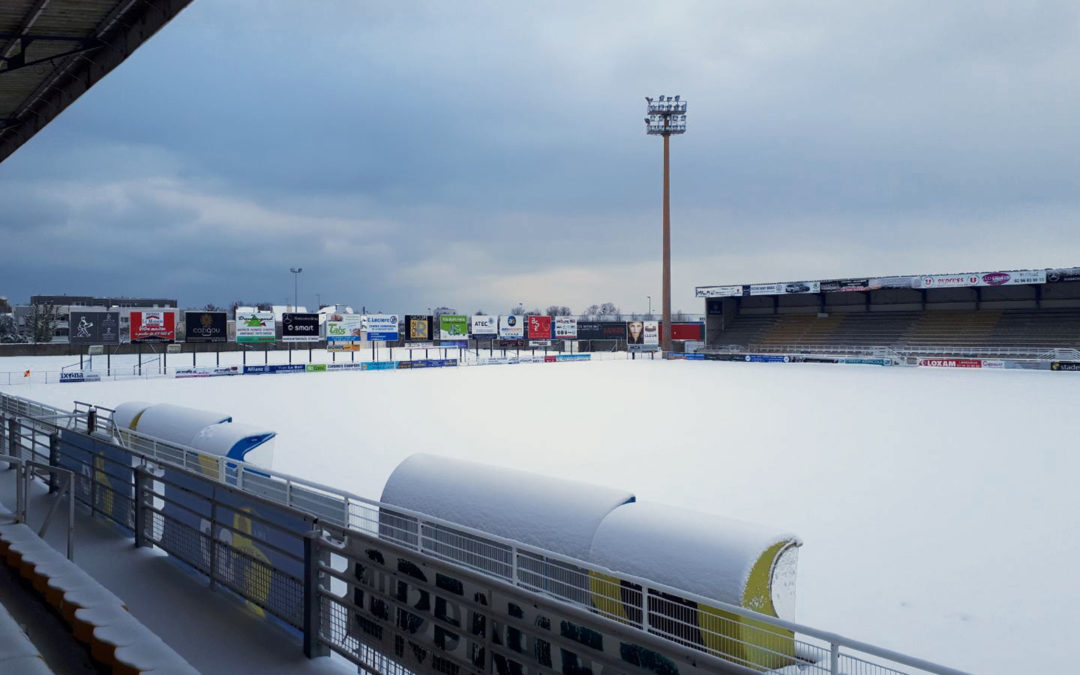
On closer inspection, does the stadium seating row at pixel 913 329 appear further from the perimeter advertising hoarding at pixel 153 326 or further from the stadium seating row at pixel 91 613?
the stadium seating row at pixel 91 613

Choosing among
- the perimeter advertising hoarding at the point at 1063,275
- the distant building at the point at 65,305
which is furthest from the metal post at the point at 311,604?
the distant building at the point at 65,305

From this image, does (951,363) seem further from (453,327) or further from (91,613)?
(91,613)

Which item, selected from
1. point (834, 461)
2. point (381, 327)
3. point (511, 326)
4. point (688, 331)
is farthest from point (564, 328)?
point (834, 461)

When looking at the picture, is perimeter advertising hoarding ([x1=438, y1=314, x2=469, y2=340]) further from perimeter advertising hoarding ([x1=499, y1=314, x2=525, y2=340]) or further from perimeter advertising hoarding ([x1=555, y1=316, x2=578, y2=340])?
perimeter advertising hoarding ([x1=555, y1=316, x2=578, y2=340])

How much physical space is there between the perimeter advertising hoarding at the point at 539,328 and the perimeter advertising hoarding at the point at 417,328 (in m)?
10.1

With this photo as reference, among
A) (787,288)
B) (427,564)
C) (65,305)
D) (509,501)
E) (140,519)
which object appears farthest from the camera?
(65,305)

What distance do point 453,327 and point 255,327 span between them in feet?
55.3

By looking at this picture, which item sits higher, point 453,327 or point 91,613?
point 453,327

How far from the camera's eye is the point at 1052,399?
95.9 feet

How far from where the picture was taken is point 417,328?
203 feet

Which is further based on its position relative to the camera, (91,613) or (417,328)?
(417,328)

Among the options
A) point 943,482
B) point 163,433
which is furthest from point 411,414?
point 943,482

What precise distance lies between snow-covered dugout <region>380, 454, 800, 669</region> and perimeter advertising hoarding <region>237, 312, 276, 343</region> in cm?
4707

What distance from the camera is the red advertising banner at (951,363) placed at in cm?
5065
